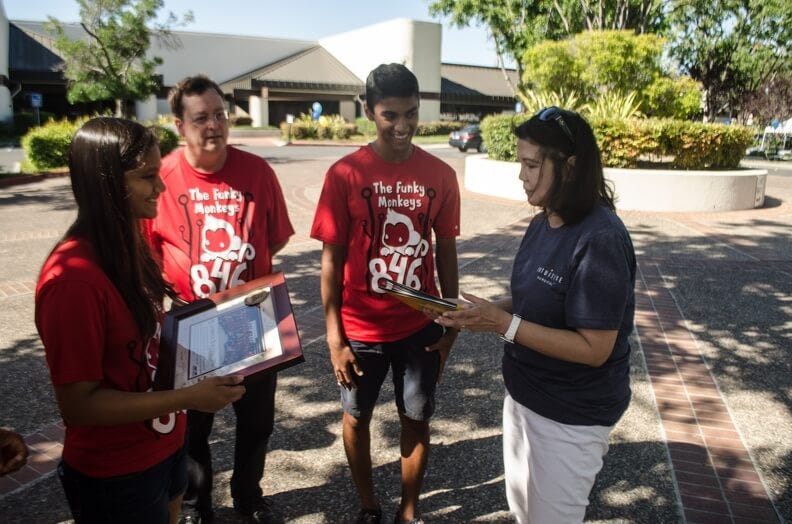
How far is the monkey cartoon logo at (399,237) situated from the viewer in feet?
8.34

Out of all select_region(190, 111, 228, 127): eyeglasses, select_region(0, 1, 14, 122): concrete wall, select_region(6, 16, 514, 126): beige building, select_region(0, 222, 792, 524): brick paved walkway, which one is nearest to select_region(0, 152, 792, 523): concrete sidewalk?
select_region(0, 222, 792, 524): brick paved walkway

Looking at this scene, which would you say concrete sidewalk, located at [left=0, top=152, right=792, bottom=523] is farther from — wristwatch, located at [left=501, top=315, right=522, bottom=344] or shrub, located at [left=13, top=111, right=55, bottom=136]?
shrub, located at [left=13, top=111, right=55, bottom=136]

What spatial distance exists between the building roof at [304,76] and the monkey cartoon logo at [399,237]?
40.9 m

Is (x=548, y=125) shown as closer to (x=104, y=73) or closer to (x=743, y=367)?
(x=743, y=367)

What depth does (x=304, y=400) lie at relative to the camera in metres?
4.07

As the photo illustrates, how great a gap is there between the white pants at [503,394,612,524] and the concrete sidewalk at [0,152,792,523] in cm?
98

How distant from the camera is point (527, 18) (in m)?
27.4

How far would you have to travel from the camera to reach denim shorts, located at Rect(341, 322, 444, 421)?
2.58m

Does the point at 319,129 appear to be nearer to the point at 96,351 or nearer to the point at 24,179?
the point at 24,179

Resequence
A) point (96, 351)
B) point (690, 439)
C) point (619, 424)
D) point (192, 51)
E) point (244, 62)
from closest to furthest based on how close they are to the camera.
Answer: point (96, 351) < point (690, 439) < point (619, 424) < point (192, 51) < point (244, 62)

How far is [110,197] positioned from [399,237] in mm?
1250

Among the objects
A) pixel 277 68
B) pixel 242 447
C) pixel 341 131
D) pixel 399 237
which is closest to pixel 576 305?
pixel 399 237

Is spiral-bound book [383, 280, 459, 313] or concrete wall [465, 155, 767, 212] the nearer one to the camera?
spiral-bound book [383, 280, 459, 313]

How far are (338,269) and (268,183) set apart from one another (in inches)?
21.8
